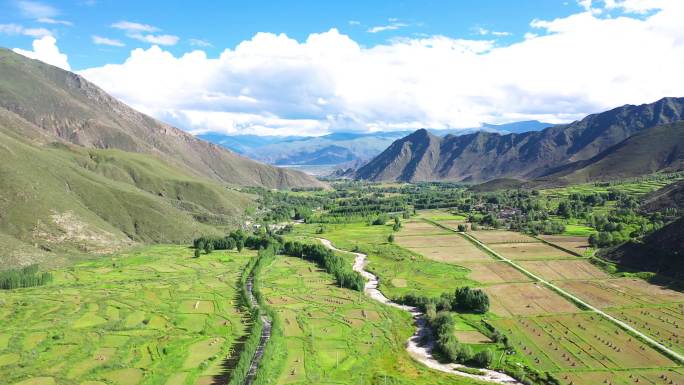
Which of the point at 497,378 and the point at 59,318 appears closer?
the point at 497,378

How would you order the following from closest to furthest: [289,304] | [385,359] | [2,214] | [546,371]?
[546,371], [385,359], [289,304], [2,214]

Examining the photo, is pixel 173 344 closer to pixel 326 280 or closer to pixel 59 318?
pixel 59 318

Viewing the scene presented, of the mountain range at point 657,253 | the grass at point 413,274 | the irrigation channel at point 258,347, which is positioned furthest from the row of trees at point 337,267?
the mountain range at point 657,253

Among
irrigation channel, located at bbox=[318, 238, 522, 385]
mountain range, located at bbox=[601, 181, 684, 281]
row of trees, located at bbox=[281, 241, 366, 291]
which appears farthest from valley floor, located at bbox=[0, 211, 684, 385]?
mountain range, located at bbox=[601, 181, 684, 281]

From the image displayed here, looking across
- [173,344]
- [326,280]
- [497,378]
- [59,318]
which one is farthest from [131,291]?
[497,378]

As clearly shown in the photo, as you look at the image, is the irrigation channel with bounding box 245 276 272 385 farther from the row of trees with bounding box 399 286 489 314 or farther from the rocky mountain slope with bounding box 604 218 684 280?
the rocky mountain slope with bounding box 604 218 684 280

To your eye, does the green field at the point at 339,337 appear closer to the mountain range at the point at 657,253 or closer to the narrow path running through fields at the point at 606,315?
the narrow path running through fields at the point at 606,315
